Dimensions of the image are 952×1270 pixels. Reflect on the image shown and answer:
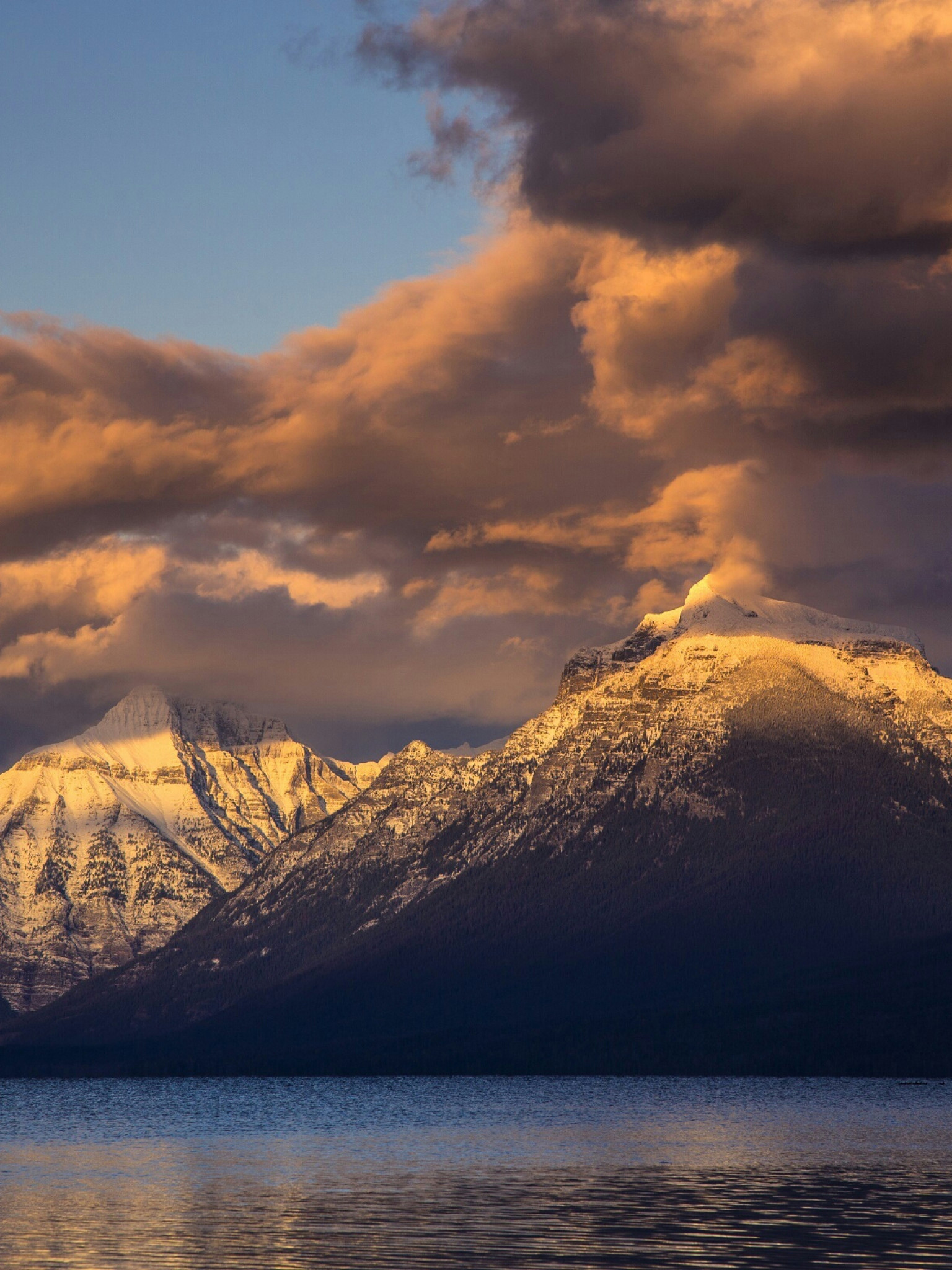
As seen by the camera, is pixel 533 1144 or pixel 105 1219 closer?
pixel 105 1219

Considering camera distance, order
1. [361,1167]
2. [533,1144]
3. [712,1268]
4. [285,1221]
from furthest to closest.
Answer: [533,1144] → [361,1167] → [285,1221] → [712,1268]

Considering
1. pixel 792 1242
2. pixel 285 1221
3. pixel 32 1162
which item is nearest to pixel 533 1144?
pixel 32 1162

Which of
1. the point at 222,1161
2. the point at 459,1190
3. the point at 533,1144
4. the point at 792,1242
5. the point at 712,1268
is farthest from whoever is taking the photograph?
the point at 533,1144

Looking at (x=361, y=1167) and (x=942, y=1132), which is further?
(x=942, y=1132)

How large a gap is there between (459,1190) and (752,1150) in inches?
1633

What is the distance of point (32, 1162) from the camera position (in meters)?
168

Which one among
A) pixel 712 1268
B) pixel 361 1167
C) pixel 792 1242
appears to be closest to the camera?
pixel 712 1268

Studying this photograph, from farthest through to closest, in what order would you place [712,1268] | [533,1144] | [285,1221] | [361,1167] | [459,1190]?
[533,1144]
[361,1167]
[459,1190]
[285,1221]
[712,1268]

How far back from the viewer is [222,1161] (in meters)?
164

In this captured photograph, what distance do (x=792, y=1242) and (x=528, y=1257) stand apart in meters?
15.0

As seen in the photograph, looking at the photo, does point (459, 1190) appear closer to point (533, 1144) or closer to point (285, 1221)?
point (285, 1221)

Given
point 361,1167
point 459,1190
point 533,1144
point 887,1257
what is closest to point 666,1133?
point 533,1144

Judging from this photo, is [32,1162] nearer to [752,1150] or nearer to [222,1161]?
[222,1161]

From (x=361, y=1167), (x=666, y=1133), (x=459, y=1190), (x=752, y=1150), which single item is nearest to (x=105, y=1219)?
(x=459, y=1190)
